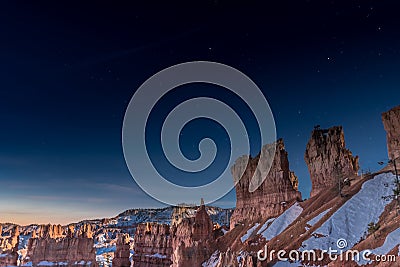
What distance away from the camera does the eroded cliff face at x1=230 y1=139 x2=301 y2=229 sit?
108625 millimetres

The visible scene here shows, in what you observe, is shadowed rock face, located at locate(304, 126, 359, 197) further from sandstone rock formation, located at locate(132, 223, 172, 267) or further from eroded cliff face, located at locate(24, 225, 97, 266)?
eroded cliff face, located at locate(24, 225, 97, 266)

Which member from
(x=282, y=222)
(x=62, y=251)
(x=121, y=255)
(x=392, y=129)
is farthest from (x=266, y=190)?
(x=62, y=251)

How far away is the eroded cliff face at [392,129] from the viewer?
258 feet

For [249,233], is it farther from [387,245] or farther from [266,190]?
[387,245]

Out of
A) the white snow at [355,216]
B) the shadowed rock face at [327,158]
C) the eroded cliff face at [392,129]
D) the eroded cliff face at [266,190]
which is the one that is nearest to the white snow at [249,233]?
the eroded cliff face at [266,190]

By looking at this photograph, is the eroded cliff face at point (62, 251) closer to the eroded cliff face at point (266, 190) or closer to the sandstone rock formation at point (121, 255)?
the sandstone rock formation at point (121, 255)

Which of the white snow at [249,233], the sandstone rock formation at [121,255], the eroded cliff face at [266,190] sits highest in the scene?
the eroded cliff face at [266,190]

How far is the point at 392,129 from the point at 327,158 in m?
25.5

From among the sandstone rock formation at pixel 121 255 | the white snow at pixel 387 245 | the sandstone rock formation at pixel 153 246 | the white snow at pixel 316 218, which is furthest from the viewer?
the sandstone rock formation at pixel 121 255

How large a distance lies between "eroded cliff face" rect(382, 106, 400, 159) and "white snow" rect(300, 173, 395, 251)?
362 inches

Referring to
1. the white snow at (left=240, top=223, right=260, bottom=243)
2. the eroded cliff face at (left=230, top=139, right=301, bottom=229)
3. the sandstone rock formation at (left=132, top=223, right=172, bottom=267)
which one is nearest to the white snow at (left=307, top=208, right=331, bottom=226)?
the white snow at (left=240, top=223, right=260, bottom=243)

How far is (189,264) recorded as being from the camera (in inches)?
3130

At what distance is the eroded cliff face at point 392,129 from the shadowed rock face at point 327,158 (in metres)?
17.7

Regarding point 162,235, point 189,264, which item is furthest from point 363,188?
point 162,235
